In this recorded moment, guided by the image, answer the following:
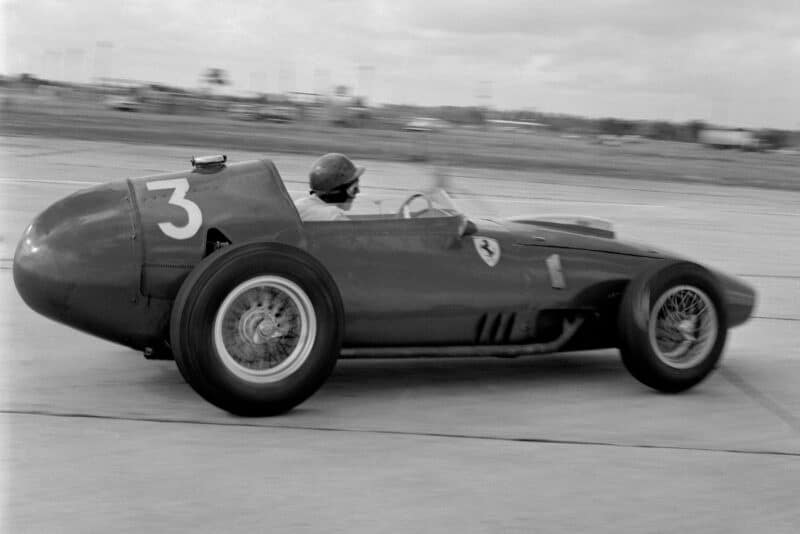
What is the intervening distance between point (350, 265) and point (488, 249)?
71 centimetres

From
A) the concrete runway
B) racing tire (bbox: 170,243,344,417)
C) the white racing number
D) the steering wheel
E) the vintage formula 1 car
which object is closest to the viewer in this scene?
the concrete runway

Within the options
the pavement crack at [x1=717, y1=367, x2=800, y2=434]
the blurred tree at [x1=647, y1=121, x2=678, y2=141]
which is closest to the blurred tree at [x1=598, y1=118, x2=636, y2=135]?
the blurred tree at [x1=647, y1=121, x2=678, y2=141]

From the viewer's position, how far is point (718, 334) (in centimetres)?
518

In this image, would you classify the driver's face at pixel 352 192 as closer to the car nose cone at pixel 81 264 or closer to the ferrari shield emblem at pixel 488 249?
the ferrari shield emblem at pixel 488 249

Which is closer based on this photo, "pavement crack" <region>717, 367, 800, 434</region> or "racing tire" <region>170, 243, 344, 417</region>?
"racing tire" <region>170, 243, 344, 417</region>

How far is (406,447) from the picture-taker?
4184 mm

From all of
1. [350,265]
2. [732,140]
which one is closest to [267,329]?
[350,265]

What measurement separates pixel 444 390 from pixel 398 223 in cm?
82

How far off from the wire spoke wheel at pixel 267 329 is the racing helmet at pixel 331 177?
813mm

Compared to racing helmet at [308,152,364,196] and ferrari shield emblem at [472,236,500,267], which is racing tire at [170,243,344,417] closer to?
racing helmet at [308,152,364,196]

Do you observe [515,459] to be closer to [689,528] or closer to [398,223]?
[689,528]

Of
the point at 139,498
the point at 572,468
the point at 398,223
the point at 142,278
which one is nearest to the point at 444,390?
the point at 398,223

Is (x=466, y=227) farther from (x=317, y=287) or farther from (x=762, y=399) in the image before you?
(x=762, y=399)

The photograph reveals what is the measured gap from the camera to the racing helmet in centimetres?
512
